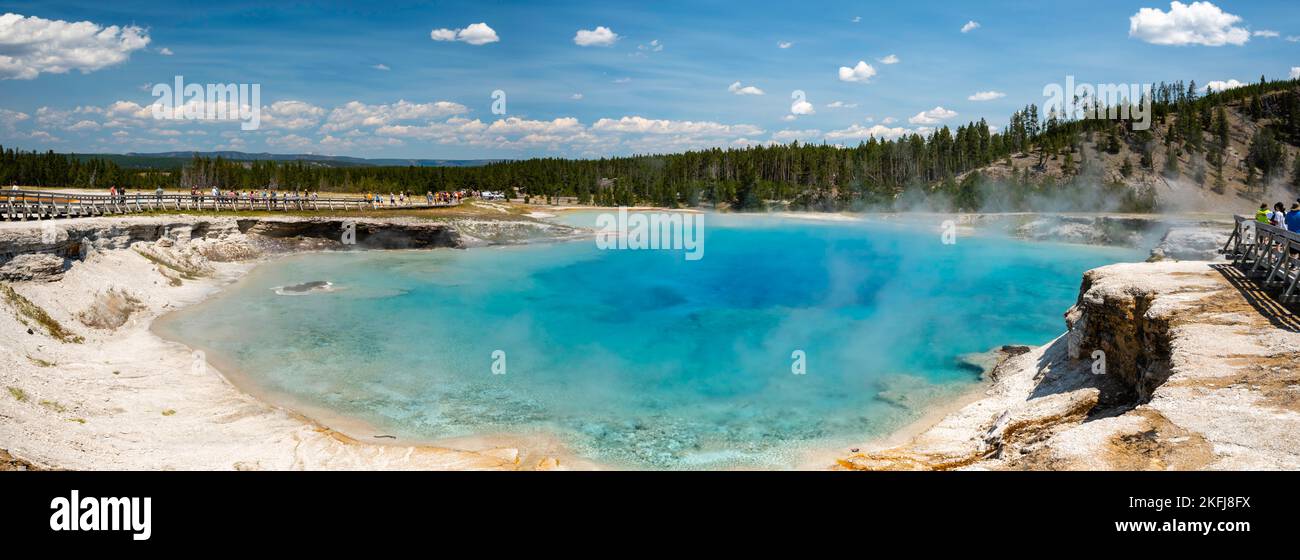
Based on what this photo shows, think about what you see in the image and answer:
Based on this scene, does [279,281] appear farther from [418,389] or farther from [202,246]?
[418,389]

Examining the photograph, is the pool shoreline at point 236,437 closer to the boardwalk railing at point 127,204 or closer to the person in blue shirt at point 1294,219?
the person in blue shirt at point 1294,219

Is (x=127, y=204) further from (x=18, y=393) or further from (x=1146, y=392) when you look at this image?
(x=1146, y=392)

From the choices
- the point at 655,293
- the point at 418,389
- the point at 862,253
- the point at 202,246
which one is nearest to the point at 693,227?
the point at 862,253

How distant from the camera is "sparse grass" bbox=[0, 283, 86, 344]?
1852 centimetres

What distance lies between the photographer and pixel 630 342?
24.4m

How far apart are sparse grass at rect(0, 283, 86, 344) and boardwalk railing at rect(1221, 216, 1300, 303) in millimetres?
28312

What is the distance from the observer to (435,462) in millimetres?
13039

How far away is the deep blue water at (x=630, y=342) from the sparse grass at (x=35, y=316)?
10.1 ft

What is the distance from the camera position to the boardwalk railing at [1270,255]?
43.8ft

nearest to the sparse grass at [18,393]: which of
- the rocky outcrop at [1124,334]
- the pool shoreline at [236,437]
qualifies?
the pool shoreline at [236,437]

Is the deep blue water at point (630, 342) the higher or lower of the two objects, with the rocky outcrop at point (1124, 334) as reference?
lower

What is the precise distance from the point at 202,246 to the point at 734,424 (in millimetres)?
33933

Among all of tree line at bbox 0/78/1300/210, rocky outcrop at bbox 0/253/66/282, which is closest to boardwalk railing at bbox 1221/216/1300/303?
rocky outcrop at bbox 0/253/66/282

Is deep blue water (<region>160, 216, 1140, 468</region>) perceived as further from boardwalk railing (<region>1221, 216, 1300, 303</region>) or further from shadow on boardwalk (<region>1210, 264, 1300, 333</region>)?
boardwalk railing (<region>1221, 216, 1300, 303</region>)
